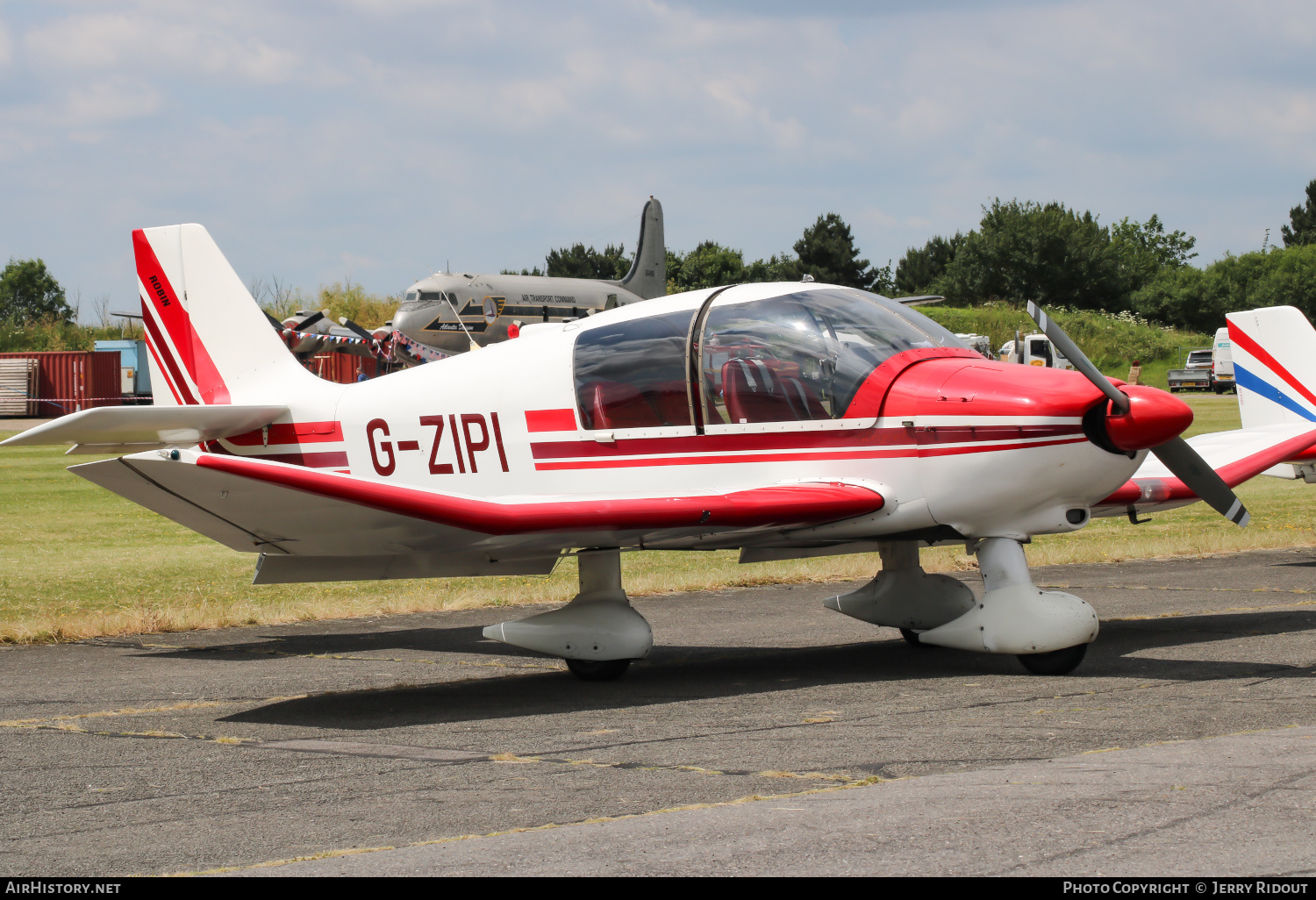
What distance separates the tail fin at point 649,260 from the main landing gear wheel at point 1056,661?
5040 cm

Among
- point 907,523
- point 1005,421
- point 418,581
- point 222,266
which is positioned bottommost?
point 418,581

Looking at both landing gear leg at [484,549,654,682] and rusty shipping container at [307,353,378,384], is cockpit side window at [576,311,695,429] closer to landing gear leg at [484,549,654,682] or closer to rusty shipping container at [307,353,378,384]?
landing gear leg at [484,549,654,682]

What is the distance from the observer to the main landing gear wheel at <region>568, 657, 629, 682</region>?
8.60 m

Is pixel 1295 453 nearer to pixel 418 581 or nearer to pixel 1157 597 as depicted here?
pixel 1157 597

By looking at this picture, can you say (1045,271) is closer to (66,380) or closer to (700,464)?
(66,380)

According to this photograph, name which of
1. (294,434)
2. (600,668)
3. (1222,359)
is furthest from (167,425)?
(1222,359)

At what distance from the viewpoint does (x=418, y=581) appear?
54.1 feet

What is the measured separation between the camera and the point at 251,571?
1762cm

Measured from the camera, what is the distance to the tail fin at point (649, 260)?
190 ft

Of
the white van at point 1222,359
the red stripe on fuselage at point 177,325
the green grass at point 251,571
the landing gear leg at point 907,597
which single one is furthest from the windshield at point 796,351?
the white van at point 1222,359

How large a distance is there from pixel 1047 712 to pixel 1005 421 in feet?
5.91

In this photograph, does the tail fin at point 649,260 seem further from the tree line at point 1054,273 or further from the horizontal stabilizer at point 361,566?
the horizontal stabilizer at point 361,566

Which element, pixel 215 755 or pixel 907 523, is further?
pixel 907 523

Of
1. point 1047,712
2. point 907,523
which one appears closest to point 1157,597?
point 907,523
